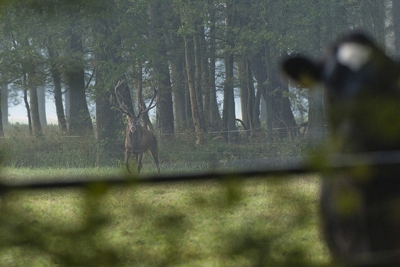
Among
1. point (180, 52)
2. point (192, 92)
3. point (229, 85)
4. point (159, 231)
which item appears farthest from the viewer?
point (180, 52)

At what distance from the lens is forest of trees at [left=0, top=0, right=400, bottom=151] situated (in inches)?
743

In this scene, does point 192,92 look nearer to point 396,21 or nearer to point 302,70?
point 396,21

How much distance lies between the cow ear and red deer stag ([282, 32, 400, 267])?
6 centimetres

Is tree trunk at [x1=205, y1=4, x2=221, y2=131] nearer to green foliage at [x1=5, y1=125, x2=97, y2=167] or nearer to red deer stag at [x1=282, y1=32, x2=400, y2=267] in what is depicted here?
green foliage at [x1=5, y1=125, x2=97, y2=167]

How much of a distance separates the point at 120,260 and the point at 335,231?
31cm

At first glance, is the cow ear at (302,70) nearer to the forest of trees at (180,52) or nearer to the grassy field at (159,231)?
the grassy field at (159,231)

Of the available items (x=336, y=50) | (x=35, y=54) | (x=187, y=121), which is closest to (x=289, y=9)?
(x=187, y=121)

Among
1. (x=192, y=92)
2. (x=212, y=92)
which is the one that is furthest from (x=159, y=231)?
(x=212, y=92)

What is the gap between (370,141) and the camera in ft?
3.46

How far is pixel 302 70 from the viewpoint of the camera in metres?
1.25

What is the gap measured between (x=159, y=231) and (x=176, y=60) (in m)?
20.3

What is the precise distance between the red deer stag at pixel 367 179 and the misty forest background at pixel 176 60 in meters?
16.7

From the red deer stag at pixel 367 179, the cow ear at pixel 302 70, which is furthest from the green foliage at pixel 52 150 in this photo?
the red deer stag at pixel 367 179

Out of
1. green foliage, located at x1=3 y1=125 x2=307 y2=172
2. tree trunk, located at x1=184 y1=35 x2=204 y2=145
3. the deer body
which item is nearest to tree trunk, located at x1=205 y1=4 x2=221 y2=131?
tree trunk, located at x1=184 y1=35 x2=204 y2=145
